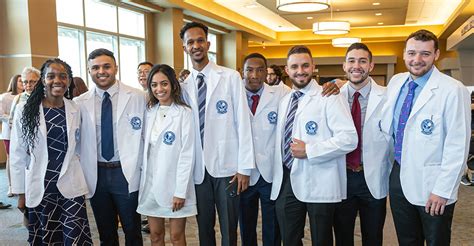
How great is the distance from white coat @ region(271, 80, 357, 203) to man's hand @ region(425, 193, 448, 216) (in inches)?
19.4

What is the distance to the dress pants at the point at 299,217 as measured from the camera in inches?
96.8

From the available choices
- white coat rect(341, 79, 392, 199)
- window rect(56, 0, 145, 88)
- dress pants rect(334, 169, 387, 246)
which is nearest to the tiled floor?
dress pants rect(334, 169, 387, 246)

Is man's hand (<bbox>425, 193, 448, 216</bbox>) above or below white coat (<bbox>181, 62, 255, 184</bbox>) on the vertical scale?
below

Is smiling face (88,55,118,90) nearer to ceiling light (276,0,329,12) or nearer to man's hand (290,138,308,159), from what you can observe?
man's hand (290,138,308,159)

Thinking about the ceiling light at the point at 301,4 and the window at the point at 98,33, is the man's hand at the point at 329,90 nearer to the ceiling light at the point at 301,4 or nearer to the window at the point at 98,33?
the ceiling light at the point at 301,4

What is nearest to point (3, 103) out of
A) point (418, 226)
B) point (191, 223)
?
point (191, 223)

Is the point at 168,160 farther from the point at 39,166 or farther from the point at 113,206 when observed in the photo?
the point at 39,166

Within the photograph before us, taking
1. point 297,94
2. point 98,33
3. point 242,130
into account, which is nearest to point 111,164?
point 242,130

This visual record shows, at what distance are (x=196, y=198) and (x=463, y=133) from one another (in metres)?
1.58

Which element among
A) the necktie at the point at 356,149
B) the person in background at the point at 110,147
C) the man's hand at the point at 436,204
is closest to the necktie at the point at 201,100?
the person in background at the point at 110,147

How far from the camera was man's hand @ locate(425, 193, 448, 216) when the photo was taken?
82.9 inches

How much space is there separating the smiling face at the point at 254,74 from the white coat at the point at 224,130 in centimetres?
39

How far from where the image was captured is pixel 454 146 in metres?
2.08

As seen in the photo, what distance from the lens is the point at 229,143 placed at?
2.55 metres
